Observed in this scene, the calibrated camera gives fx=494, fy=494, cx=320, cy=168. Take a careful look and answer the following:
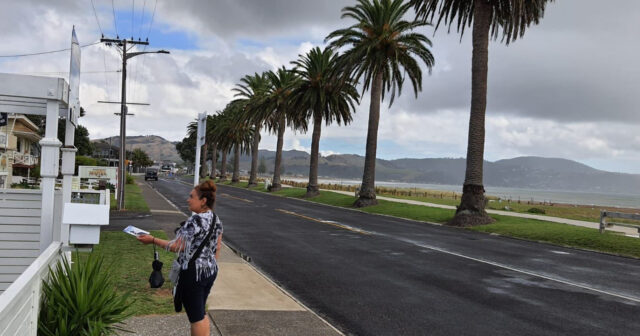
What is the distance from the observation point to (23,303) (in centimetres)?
385

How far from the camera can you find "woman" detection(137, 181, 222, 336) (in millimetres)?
4625

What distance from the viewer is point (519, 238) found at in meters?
18.4

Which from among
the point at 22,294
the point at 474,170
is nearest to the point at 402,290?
the point at 22,294

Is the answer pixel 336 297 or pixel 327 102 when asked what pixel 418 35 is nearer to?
pixel 327 102

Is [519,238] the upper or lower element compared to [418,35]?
lower

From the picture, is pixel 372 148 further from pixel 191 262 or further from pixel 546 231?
pixel 191 262

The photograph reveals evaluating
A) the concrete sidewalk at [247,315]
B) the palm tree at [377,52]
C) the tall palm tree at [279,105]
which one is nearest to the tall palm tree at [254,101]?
the tall palm tree at [279,105]

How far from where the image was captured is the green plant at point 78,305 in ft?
15.5

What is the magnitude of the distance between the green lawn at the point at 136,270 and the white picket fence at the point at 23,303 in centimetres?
89

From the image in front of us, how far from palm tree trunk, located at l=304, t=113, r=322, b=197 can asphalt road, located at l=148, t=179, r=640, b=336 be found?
2424 centimetres

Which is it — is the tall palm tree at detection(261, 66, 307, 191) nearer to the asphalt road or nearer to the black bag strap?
the asphalt road

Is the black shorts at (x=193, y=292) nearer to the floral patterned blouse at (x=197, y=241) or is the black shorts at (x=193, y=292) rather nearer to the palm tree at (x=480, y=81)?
the floral patterned blouse at (x=197, y=241)

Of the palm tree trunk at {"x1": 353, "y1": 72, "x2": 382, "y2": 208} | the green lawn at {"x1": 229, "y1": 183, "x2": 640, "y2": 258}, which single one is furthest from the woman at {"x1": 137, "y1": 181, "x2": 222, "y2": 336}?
the palm tree trunk at {"x1": 353, "y1": 72, "x2": 382, "y2": 208}

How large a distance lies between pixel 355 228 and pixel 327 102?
24351 mm
